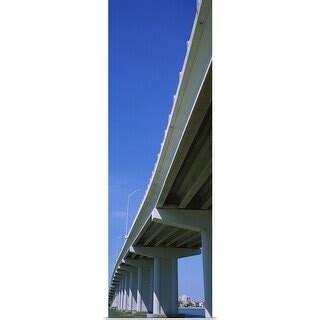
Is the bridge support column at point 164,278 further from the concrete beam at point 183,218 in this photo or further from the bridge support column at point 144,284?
the concrete beam at point 183,218

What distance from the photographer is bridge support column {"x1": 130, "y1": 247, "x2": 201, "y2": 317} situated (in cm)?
3575

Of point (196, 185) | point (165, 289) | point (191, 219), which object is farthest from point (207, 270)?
point (165, 289)

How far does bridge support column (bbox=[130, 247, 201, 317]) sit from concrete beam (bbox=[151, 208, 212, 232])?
1494cm

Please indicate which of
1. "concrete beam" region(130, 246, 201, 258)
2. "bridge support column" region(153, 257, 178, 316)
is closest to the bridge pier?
"concrete beam" region(130, 246, 201, 258)

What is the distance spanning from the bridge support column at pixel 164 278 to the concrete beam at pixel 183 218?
14936 millimetres

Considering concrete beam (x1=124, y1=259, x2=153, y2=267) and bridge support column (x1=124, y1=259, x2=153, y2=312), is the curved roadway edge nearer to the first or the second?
concrete beam (x1=124, y1=259, x2=153, y2=267)

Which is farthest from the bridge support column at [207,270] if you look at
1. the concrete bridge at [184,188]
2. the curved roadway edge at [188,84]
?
the curved roadway edge at [188,84]

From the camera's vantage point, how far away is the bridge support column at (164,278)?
3575 cm

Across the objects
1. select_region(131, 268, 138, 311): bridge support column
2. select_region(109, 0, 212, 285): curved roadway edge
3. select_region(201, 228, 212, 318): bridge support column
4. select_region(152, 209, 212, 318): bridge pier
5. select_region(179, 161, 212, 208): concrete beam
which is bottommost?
select_region(131, 268, 138, 311): bridge support column
